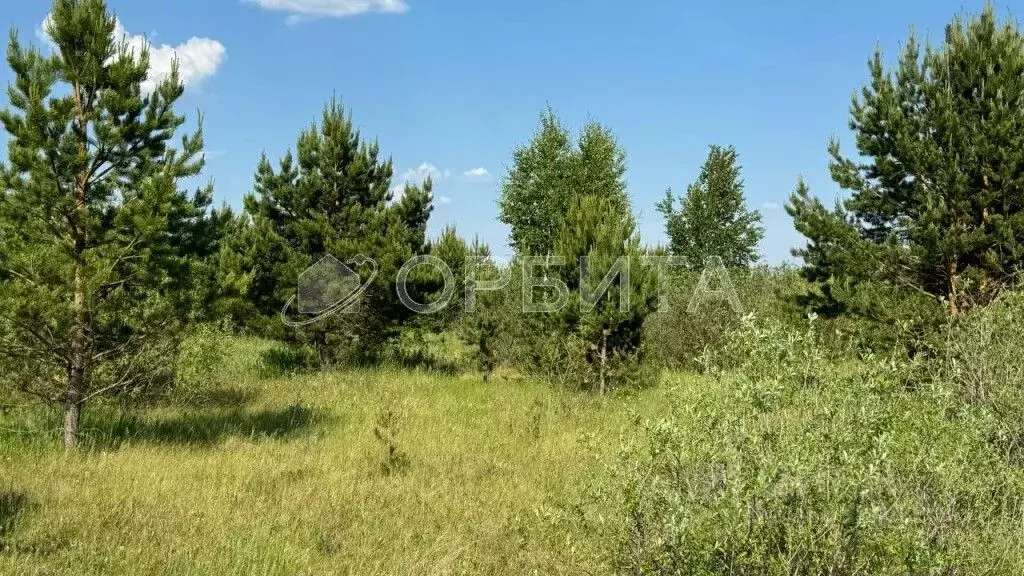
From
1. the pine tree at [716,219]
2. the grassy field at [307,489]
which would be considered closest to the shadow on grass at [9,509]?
the grassy field at [307,489]

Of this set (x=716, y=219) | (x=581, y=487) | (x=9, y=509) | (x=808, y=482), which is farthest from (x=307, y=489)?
(x=716, y=219)

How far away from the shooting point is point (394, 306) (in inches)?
667

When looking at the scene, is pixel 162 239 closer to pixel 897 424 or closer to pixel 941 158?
pixel 897 424

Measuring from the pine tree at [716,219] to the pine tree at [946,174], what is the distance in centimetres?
1863

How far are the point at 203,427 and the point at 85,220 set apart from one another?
3464mm

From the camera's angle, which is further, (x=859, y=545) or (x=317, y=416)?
(x=317, y=416)

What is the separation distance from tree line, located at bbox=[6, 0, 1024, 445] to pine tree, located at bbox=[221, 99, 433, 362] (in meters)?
0.05

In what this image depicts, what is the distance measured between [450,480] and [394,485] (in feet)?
2.29

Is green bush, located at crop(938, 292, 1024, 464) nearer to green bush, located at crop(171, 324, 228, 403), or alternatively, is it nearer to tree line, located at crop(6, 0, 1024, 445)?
tree line, located at crop(6, 0, 1024, 445)

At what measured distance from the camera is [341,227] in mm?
17250

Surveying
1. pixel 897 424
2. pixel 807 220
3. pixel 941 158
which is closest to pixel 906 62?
pixel 941 158

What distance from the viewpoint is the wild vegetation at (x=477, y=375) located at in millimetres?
4484

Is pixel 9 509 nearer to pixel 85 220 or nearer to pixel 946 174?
pixel 85 220

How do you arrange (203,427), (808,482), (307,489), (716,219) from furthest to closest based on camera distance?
(716,219) → (203,427) → (307,489) → (808,482)
